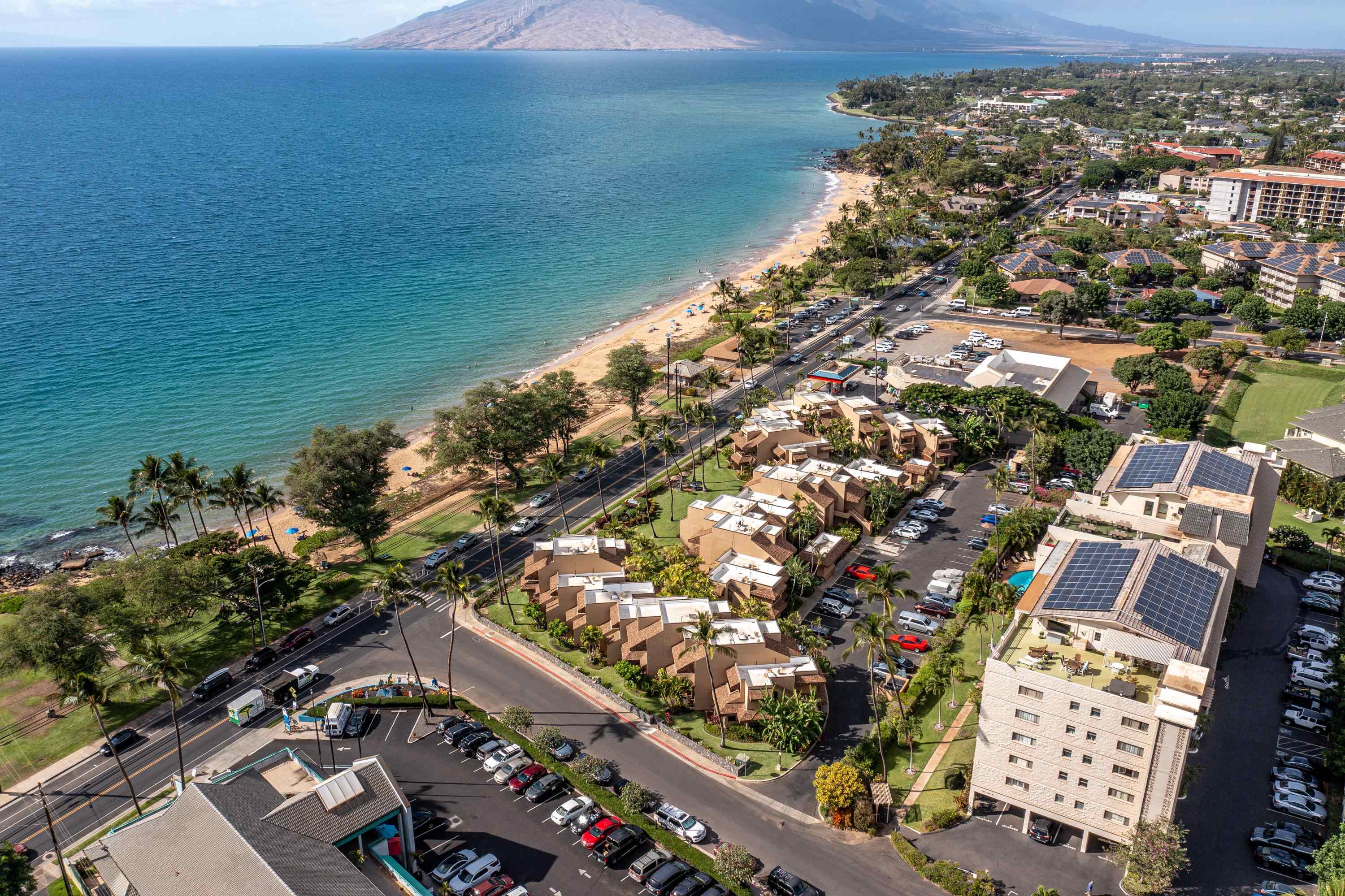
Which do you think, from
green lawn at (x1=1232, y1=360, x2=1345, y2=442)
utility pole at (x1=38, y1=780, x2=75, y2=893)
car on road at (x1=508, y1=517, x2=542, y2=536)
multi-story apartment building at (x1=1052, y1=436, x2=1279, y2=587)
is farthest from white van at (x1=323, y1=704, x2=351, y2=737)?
green lawn at (x1=1232, y1=360, x2=1345, y2=442)

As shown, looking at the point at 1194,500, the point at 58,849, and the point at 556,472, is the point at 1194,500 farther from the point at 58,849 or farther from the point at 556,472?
the point at 58,849

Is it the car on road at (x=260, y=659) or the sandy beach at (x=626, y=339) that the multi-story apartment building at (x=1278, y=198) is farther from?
the car on road at (x=260, y=659)

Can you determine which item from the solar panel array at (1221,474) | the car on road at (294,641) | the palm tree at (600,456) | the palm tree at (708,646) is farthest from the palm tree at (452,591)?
the solar panel array at (1221,474)

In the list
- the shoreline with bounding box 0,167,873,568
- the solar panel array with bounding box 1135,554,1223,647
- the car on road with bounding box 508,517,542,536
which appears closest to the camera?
the solar panel array with bounding box 1135,554,1223,647

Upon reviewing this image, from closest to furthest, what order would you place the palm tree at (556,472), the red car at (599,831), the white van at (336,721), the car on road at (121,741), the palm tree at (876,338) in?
the red car at (599,831) → the white van at (336,721) → the car on road at (121,741) → the palm tree at (556,472) → the palm tree at (876,338)

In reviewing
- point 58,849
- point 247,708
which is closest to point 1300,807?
point 247,708

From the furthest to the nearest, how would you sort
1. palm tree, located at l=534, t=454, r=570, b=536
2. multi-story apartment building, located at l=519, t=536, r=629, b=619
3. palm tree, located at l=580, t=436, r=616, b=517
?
palm tree, located at l=580, t=436, r=616, b=517 → palm tree, located at l=534, t=454, r=570, b=536 → multi-story apartment building, located at l=519, t=536, r=629, b=619

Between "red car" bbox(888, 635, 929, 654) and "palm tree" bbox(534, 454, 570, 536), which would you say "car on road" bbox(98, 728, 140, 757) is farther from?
"red car" bbox(888, 635, 929, 654)
